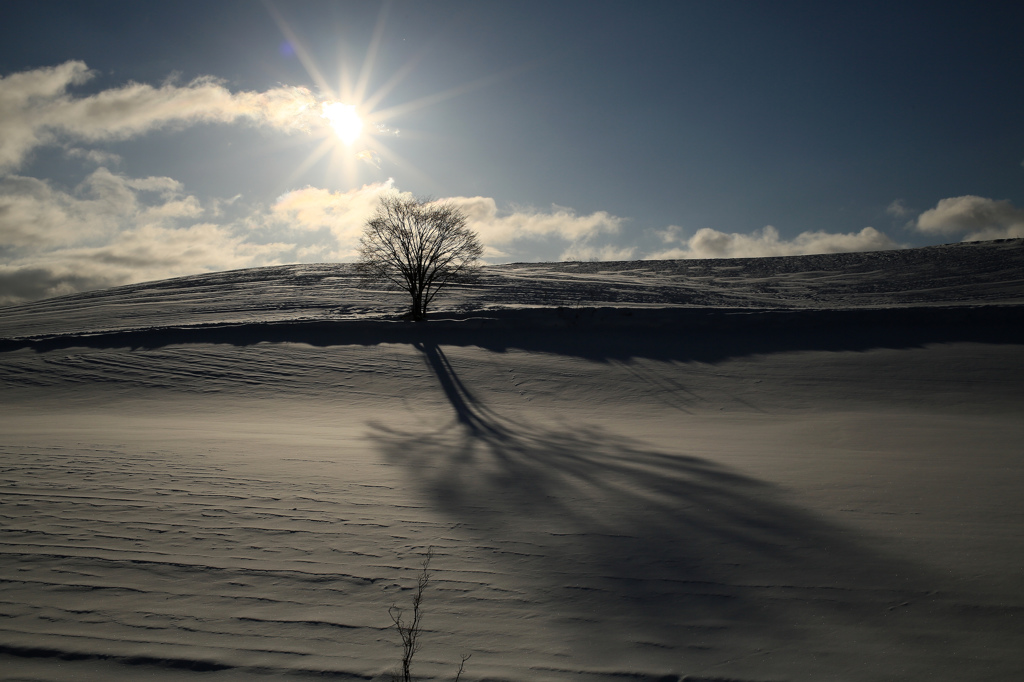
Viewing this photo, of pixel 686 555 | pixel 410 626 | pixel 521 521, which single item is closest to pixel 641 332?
pixel 521 521

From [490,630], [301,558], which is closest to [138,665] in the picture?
[301,558]

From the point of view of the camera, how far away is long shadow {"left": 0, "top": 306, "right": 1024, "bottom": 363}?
17.2 m

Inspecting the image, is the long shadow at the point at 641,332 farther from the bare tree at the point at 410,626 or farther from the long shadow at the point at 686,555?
the bare tree at the point at 410,626

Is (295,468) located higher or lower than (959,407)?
higher

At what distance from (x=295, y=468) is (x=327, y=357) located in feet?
34.7

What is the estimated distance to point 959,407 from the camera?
466 inches

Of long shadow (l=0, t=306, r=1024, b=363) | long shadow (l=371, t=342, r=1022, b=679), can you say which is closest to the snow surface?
long shadow (l=371, t=342, r=1022, b=679)

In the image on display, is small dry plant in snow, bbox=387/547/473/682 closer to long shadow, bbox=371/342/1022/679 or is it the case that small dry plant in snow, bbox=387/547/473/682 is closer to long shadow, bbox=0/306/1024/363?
long shadow, bbox=371/342/1022/679

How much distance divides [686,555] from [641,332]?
617 inches

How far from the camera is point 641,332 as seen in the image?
1933cm

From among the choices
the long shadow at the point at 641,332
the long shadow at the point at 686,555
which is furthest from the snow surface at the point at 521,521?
the long shadow at the point at 641,332

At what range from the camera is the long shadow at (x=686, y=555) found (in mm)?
3258

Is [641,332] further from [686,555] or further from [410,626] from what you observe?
[410,626]

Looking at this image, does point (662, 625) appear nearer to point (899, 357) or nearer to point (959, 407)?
point (959, 407)
